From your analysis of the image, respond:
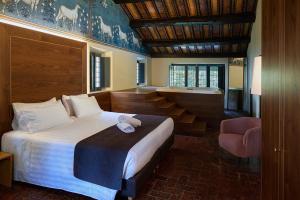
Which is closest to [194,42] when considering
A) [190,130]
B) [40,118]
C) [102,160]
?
[190,130]

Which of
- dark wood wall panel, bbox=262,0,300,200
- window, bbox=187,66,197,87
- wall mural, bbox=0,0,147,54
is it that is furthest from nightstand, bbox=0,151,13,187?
window, bbox=187,66,197,87

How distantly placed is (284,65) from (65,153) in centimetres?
220

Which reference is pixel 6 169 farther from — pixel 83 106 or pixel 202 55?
pixel 202 55

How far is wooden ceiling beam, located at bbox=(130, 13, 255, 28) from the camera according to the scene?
5.74 metres

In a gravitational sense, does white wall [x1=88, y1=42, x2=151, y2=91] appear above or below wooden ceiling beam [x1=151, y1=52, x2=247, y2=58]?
below

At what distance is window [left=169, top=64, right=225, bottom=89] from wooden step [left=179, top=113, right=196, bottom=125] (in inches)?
124

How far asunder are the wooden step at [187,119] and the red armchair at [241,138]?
1.53 metres

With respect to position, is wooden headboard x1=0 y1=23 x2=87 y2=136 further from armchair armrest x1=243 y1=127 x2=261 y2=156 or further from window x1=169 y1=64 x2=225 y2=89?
window x1=169 y1=64 x2=225 y2=89

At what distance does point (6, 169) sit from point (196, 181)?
2.31m

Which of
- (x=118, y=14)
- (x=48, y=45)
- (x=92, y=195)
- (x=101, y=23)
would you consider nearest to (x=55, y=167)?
(x=92, y=195)

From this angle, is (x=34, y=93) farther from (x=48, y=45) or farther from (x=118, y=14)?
(x=118, y=14)

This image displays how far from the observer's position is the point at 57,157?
2.50 meters

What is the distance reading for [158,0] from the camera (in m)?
5.68

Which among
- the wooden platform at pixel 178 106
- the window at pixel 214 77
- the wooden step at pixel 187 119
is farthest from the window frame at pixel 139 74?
the wooden step at pixel 187 119
